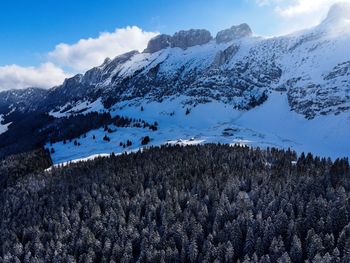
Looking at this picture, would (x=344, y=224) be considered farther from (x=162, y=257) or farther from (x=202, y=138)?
(x=202, y=138)

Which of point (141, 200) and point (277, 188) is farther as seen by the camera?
point (141, 200)

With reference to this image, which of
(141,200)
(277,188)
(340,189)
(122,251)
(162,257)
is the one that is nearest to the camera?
(162,257)

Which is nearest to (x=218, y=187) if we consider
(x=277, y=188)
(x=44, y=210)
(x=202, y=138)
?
(x=277, y=188)

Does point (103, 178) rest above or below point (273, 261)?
above

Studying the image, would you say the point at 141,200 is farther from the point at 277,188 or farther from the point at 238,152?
the point at 238,152

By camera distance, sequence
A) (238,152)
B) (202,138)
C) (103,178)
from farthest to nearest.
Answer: (202,138), (238,152), (103,178)

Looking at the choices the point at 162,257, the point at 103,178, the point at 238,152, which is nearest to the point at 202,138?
the point at 238,152
